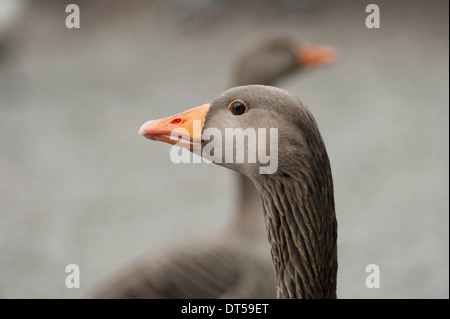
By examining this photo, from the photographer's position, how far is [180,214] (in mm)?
4238

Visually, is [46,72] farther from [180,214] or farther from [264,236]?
[264,236]

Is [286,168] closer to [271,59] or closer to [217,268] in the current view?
[217,268]

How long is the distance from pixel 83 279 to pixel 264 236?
1565 millimetres

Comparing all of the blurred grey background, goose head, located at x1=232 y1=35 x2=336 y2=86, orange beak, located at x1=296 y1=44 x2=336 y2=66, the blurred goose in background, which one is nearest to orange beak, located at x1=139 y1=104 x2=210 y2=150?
the blurred goose in background

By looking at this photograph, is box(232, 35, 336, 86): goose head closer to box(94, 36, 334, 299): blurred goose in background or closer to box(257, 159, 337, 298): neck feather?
box(94, 36, 334, 299): blurred goose in background

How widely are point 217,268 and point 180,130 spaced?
943 millimetres

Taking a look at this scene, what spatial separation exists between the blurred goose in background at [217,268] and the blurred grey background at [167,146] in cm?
20

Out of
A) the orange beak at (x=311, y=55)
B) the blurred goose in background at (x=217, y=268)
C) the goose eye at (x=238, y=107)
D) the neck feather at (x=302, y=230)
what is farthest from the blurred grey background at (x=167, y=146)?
the goose eye at (x=238, y=107)

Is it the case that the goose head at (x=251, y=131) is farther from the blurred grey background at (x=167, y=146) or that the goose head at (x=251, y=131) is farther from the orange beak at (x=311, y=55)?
the orange beak at (x=311, y=55)

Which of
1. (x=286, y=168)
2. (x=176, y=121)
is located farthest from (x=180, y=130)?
(x=286, y=168)

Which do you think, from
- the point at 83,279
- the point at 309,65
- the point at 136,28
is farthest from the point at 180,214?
the point at 136,28

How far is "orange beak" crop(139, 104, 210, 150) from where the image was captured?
1390 mm

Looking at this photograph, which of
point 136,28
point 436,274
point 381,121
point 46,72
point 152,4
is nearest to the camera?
point 436,274

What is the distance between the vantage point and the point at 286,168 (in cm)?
133
